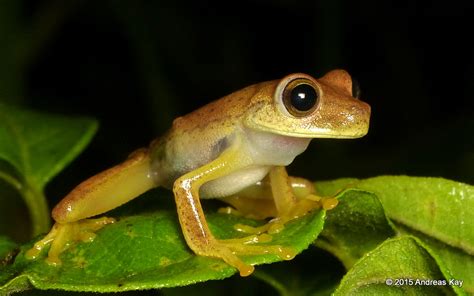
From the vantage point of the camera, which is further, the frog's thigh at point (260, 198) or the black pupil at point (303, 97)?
the frog's thigh at point (260, 198)

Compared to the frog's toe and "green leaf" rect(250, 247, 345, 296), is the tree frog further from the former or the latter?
"green leaf" rect(250, 247, 345, 296)

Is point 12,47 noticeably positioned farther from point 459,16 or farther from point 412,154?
point 459,16

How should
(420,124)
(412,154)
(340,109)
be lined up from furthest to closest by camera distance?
1. (420,124)
2. (412,154)
3. (340,109)

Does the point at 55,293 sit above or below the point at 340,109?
below

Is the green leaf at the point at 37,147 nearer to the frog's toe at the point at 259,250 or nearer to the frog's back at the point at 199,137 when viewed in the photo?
the frog's back at the point at 199,137

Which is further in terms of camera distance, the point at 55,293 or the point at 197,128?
the point at 197,128

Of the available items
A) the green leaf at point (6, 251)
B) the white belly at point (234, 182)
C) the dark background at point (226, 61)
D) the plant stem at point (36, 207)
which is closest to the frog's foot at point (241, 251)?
the white belly at point (234, 182)

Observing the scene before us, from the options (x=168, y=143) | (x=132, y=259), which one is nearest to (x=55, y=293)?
(x=132, y=259)
